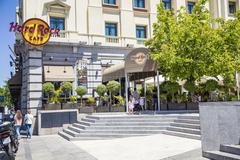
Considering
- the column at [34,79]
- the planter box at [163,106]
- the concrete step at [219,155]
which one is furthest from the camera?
the column at [34,79]

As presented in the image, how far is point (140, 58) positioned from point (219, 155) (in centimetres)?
1211

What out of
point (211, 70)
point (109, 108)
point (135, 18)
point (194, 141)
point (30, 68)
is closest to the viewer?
point (194, 141)

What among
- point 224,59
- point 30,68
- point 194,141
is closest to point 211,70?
point 224,59

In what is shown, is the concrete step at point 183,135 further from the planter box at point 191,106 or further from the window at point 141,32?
the window at point 141,32

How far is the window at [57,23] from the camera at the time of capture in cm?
2503

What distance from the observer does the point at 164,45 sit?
1850 cm

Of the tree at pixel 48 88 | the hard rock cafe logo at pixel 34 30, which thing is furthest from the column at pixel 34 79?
the tree at pixel 48 88

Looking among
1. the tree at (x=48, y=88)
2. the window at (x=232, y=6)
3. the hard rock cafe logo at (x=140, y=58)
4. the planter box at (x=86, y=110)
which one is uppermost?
the window at (x=232, y=6)

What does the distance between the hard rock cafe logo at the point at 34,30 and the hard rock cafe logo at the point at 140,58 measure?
7116mm

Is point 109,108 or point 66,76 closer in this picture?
point 109,108

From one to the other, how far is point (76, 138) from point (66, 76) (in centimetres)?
931

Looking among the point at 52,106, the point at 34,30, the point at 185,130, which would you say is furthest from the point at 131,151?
the point at 34,30

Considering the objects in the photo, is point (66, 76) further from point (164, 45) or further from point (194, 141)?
point (194, 141)

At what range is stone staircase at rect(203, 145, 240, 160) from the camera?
804 centimetres
